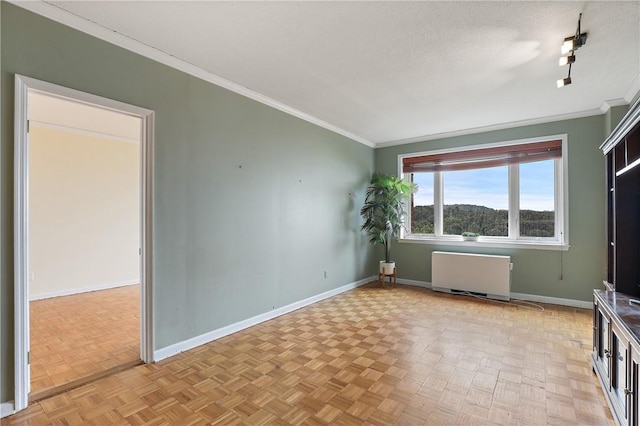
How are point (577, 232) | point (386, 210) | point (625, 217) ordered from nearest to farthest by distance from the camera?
point (625, 217)
point (577, 232)
point (386, 210)

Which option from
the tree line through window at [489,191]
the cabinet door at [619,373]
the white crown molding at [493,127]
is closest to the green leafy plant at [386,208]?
the tree line through window at [489,191]

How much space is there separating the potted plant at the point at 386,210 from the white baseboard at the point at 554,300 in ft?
6.51

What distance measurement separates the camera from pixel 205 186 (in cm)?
310

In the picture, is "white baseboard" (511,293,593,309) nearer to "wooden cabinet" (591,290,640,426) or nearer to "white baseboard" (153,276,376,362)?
"wooden cabinet" (591,290,640,426)

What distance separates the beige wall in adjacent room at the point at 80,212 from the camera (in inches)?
183

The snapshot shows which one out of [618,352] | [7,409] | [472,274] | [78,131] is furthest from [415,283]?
[78,131]

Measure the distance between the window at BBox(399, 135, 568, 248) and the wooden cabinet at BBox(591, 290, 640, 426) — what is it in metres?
2.45

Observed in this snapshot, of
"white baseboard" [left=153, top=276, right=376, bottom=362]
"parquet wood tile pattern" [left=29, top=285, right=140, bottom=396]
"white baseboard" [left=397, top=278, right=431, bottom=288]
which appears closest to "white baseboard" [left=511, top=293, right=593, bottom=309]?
"white baseboard" [left=397, top=278, right=431, bottom=288]

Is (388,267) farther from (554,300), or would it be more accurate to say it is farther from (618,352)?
(618,352)

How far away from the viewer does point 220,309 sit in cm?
324

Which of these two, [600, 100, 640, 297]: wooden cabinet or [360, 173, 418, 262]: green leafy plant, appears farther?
[360, 173, 418, 262]: green leafy plant

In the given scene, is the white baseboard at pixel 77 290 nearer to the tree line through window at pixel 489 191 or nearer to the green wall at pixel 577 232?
the tree line through window at pixel 489 191

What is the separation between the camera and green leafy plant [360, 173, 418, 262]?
5.50 metres

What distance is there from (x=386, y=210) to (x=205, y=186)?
339 centimetres
